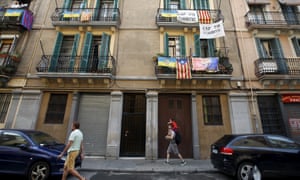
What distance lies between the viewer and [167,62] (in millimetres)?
9391

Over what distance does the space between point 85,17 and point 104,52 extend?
2.93 meters

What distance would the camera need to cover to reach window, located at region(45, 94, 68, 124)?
31.2 feet

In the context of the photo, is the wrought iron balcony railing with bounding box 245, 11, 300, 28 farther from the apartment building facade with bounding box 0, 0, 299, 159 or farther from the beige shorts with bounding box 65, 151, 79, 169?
the beige shorts with bounding box 65, 151, 79, 169

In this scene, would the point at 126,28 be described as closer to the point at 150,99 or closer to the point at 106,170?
the point at 150,99

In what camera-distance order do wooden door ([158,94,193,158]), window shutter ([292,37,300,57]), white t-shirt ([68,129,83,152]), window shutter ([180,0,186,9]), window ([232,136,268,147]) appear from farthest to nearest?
window shutter ([180,0,186,9]) → window shutter ([292,37,300,57]) → wooden door ([158,94,193,158]) → window ([232,136,268,147]) → white t-shirt ([68,129,83,152])

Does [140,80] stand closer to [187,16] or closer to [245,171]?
[187,16]

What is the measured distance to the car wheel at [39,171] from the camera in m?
5.00

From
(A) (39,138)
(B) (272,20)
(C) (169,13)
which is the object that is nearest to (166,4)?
(C) (169,13)

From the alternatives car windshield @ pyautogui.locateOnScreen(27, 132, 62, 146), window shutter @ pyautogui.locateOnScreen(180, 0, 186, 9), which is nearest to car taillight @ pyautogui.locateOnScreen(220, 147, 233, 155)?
car windshield @ pyautogui.locateOnScreen(27, 132, 62, 146)

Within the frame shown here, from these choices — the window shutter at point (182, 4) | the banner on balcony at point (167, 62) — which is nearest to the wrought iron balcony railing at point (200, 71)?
the banner on balcony at point (167, 62)

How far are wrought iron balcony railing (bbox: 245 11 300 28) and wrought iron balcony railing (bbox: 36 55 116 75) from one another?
10.3 meters

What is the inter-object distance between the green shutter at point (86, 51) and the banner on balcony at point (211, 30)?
7449 mm

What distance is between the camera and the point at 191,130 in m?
9.35

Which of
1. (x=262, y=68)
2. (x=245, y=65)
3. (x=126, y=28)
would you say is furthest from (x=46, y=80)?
(x=262, y=68)
